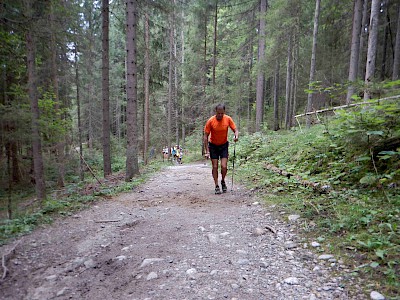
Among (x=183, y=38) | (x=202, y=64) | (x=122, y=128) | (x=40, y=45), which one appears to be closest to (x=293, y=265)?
(x=40, y=45)

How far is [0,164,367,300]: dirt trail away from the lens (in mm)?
2158

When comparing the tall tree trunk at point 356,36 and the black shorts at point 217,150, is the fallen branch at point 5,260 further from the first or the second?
the tall tree trunk at point 356,36

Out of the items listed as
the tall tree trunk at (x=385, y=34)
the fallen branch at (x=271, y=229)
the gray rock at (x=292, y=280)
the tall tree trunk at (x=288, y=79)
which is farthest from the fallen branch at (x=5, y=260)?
the tall tree trunk at (x=385, y=34)

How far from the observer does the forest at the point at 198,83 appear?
4.36 m

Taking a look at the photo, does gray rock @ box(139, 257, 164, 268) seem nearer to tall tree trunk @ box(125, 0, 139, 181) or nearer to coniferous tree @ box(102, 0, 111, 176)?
tall tree trunk @ box(125, 0, 139, 181)

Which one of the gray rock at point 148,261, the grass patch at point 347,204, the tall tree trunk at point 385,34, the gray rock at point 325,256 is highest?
the tall tree trunk at point 385,34

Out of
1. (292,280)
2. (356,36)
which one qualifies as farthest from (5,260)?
(356,36)

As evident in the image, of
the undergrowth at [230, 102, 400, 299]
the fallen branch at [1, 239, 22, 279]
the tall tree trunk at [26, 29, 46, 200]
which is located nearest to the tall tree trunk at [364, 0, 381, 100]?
the undergrowth at [230, 102, 400, 299]

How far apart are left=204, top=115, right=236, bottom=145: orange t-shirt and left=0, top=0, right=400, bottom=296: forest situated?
150 centimetres

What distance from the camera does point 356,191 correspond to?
12.1 feet

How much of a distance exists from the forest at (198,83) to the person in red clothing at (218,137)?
3.99 feet

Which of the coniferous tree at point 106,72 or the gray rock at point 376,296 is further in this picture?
the coniferous tree at point 106,72

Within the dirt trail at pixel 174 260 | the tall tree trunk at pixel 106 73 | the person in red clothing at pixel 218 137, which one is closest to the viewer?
the dirt trail at pixel 174 260

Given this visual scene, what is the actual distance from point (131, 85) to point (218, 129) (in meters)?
4.25
